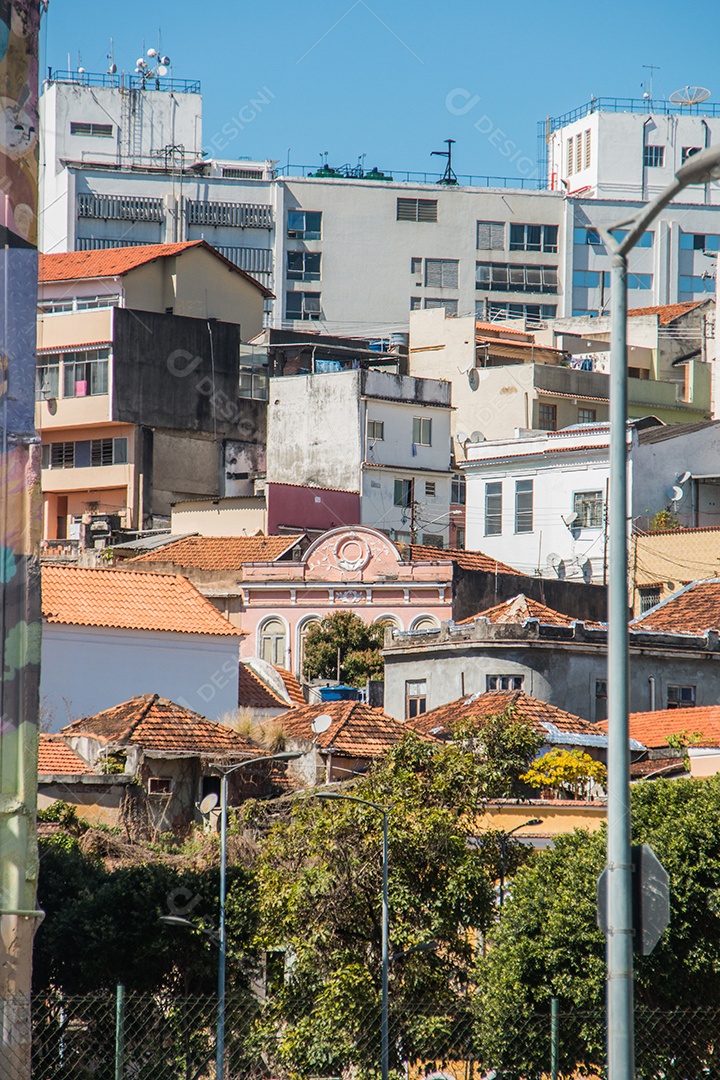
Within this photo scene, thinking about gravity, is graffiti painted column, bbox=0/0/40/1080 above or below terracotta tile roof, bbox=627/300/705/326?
below

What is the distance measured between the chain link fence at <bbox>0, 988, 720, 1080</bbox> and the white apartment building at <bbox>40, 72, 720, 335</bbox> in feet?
235

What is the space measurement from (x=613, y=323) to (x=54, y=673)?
1161 inches

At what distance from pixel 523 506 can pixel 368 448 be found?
6821mm

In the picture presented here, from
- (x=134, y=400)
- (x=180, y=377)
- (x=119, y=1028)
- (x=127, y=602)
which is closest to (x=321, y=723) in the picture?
(x=127, y=602)

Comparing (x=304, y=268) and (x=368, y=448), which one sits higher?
(x=304, y=268)

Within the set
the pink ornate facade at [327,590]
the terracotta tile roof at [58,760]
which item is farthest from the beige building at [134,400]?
the terracotta tile roof at [58,760]

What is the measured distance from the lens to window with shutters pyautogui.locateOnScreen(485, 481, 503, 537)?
191 ft

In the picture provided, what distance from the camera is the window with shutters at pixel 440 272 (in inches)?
3588

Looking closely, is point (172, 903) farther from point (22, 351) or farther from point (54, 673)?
point (54, 673)

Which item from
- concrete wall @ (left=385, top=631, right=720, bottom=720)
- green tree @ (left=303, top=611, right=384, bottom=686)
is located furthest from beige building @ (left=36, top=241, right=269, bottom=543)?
concrete wall @ (left=385, top=631, right=720, bottom=720)

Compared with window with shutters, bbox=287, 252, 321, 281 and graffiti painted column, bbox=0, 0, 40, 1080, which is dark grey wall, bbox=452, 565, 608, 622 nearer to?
graffiti painted column, bbox=0, 0, 40, 1080

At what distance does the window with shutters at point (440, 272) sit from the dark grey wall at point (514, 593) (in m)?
43.2

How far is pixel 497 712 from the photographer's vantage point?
111ft

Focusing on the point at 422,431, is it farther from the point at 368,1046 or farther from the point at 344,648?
the point at 368,1046
